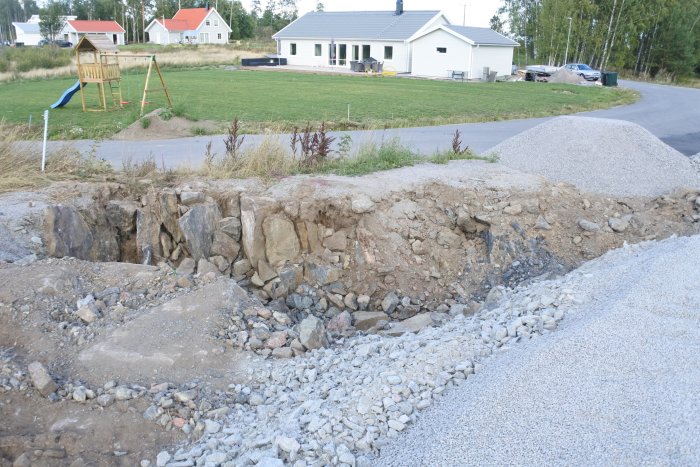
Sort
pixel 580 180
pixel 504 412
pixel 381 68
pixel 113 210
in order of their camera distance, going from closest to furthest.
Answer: pixel 504 412, pixel 113 210, pixel 580 180, pixel 381 68

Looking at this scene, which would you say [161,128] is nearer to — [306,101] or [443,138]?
[443,138]

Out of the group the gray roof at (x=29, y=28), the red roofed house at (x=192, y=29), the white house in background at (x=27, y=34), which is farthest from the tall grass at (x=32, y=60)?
→ the gray roof at (x=29, y=28)

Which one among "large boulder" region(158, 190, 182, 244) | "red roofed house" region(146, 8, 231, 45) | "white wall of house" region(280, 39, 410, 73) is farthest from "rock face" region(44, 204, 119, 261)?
"red roofed house" region(146, 8, 231, 45)

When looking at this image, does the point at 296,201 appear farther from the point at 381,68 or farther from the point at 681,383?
the point at 381,68

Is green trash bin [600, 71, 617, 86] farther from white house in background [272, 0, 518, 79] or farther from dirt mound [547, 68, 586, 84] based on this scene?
white house in background [272, 0, 518, 79]

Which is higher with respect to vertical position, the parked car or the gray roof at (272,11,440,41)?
the gray roof at (272,11,440,41)

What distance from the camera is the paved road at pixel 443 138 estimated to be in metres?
13.6

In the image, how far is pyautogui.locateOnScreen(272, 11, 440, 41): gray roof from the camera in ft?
159

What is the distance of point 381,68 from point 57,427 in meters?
43.8

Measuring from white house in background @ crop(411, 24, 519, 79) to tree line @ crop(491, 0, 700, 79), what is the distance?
15.5 m

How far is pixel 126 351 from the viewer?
6750 millimetres

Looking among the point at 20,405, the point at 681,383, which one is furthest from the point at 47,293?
the point at 681,383

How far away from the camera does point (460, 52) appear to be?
144 feet

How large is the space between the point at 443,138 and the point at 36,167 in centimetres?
989
